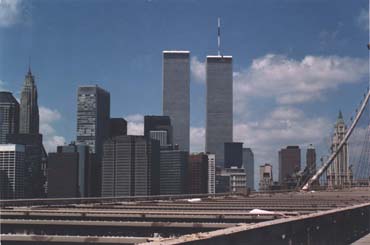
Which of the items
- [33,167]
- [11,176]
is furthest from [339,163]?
[33,167]

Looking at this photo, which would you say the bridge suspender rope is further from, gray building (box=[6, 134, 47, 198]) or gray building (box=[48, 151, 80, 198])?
gray building (box=[48, 151, 80, 198])

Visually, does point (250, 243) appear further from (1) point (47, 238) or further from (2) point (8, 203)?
(2) point (8, 203)

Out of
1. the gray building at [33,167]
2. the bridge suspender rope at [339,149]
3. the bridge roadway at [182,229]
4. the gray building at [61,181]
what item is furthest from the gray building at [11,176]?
the bridge roadway at [182,229]

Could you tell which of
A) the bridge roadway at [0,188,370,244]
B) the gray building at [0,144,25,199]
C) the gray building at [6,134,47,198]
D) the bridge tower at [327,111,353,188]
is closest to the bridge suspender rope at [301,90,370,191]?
the bridge tower at [327,111,353,188]

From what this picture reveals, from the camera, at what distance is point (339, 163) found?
128 m

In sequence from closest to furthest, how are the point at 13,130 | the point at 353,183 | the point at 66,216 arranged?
the point at 66,216, the point at 353,183, the point at 13,130

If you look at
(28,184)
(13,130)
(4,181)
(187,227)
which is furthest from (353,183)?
(13,130)

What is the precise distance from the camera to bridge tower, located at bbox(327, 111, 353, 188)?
114 meters

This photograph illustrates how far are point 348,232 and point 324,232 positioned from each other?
3334mm

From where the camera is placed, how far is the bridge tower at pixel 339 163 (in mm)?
114000

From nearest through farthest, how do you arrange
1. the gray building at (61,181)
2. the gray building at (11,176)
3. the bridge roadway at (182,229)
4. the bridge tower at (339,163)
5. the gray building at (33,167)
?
the bridge roadway at (182,229), the bridge tower at (339,163), the gray building at (11,176), the gray building at (33,167), the gray building at (61,181)

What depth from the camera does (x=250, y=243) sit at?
8680 millimetres

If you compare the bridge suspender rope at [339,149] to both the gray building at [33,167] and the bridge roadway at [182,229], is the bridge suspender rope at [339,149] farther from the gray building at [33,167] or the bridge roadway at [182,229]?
the bridge roadway at [182,229]

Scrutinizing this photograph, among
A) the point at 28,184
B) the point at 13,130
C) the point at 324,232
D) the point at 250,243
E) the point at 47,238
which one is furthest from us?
the point at 13,130
